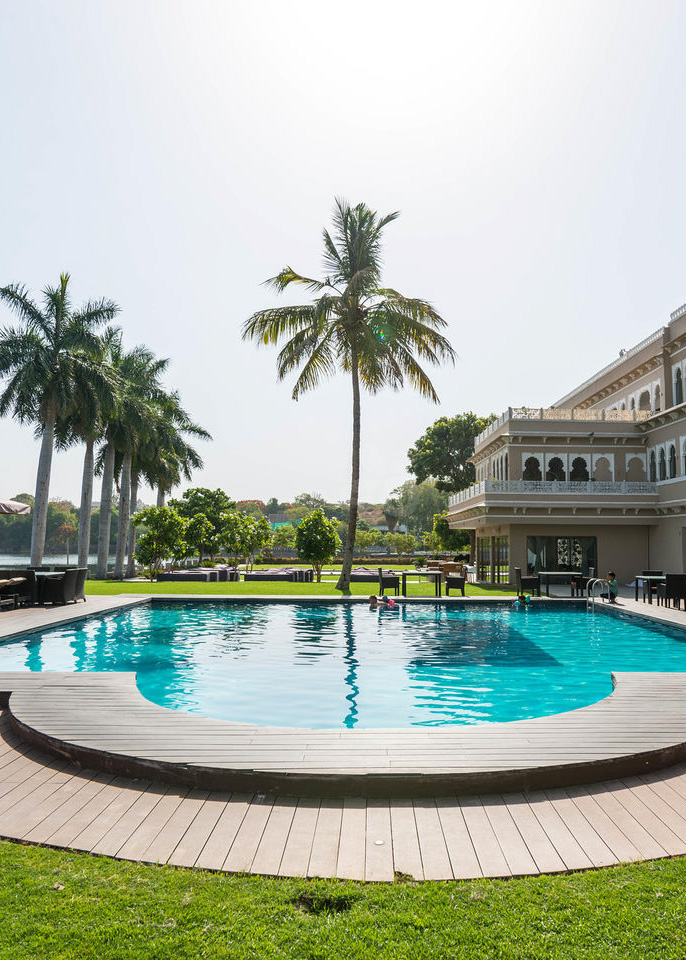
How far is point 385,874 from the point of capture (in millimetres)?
3508

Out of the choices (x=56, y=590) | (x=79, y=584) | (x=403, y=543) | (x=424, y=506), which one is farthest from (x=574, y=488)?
(x=424, y=506)

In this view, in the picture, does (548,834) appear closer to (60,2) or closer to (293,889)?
(293,889)

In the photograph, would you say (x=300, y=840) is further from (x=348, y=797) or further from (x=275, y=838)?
(x=348, y=797)

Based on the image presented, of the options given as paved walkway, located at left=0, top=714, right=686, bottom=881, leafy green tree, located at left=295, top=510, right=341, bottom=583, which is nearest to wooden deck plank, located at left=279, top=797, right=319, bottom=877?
paved walkway, located at left=0, top=714, right=686, bottom=881

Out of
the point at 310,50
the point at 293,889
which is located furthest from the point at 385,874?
the point at 310,50

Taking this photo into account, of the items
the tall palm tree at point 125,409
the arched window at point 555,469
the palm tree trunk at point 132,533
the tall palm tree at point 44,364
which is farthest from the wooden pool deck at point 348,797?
the palm tree trunk at point 132,533

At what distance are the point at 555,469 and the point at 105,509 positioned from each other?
25007 millimetres

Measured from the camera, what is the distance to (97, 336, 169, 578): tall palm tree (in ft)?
117

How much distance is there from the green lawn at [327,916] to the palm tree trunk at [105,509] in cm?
3414

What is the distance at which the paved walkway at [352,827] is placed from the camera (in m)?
3.64

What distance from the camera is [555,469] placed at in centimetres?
2947

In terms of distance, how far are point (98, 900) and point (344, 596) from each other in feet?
53.3

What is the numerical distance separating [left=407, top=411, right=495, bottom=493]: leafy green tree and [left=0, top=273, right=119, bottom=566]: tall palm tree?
3114 centimetres

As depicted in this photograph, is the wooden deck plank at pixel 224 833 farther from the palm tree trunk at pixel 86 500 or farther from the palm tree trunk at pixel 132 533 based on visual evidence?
the palm tree trunk at pixel 132 533
